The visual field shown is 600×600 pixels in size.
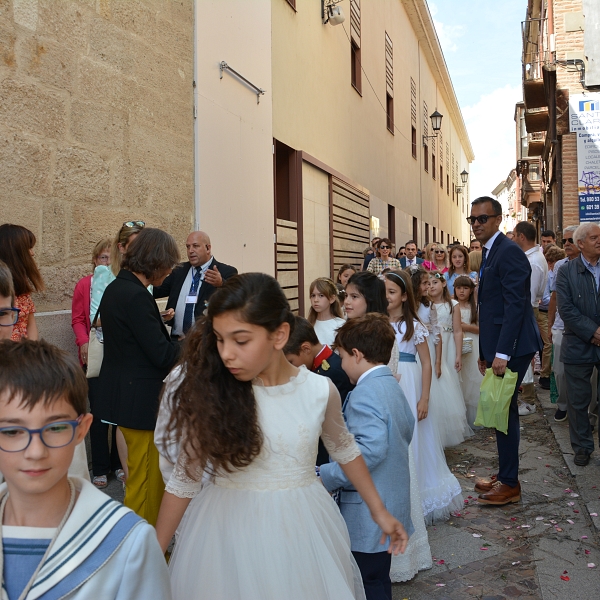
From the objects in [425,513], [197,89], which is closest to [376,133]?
[197,89]

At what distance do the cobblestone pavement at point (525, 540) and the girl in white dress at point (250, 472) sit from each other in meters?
1.68

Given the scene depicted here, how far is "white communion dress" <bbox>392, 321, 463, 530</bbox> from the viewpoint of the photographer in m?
4.79

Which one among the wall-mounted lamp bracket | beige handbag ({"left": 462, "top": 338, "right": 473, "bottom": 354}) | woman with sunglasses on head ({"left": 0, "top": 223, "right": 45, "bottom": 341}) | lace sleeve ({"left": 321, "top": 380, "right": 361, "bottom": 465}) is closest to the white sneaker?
beige handbag ({"left": 462, "top": 338, "right": 473, "bottom": 354})

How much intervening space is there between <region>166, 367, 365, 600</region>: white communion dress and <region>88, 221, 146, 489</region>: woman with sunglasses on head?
75.1 inches

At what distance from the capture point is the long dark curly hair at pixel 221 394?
2.20m

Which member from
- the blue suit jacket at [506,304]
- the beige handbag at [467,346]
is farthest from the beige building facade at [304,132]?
the blue suit jacket at [506,304]

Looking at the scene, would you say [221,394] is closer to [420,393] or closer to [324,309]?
[420,393]

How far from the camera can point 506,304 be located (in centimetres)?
497

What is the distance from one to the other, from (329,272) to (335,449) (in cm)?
1082

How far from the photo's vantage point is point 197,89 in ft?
23.8

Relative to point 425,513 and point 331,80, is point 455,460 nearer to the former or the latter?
point 425,513

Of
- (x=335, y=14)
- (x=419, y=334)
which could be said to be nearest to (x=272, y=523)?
(x=419, y=334)

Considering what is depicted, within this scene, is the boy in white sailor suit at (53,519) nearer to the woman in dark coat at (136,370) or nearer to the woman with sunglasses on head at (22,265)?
the woman in dark coat at (136,370)

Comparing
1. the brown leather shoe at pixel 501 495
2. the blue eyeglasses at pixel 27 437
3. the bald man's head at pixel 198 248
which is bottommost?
the brown leather shoe at pixel 501 495
